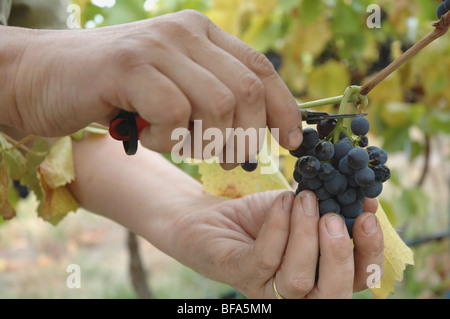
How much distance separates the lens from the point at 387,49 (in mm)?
2016

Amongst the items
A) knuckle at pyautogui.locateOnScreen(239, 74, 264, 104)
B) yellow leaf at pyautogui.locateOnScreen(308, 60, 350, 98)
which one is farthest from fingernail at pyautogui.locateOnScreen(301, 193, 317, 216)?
yellow leaf at pyautogui.locateOnScreen(308, 60, 350, 98)

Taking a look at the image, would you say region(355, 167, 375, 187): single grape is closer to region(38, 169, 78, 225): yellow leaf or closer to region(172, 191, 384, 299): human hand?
region(172, 191, 384, 299): human hand

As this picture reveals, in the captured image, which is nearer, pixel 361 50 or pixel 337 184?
pixel 337 184

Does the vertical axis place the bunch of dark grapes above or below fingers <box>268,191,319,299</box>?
above

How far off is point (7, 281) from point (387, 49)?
2.43 metres

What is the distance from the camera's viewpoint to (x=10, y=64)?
456 mm

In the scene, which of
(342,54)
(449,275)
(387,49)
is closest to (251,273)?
(342,54)

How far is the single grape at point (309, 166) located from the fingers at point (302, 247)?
2 centimetres

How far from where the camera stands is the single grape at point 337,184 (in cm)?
52

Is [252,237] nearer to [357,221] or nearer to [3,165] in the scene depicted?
[357,221]

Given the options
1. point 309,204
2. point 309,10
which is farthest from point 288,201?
point 309,10

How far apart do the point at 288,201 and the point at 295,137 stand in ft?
0.30

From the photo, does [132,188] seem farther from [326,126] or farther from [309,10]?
[309,10]

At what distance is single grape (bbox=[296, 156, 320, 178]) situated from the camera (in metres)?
0.51
